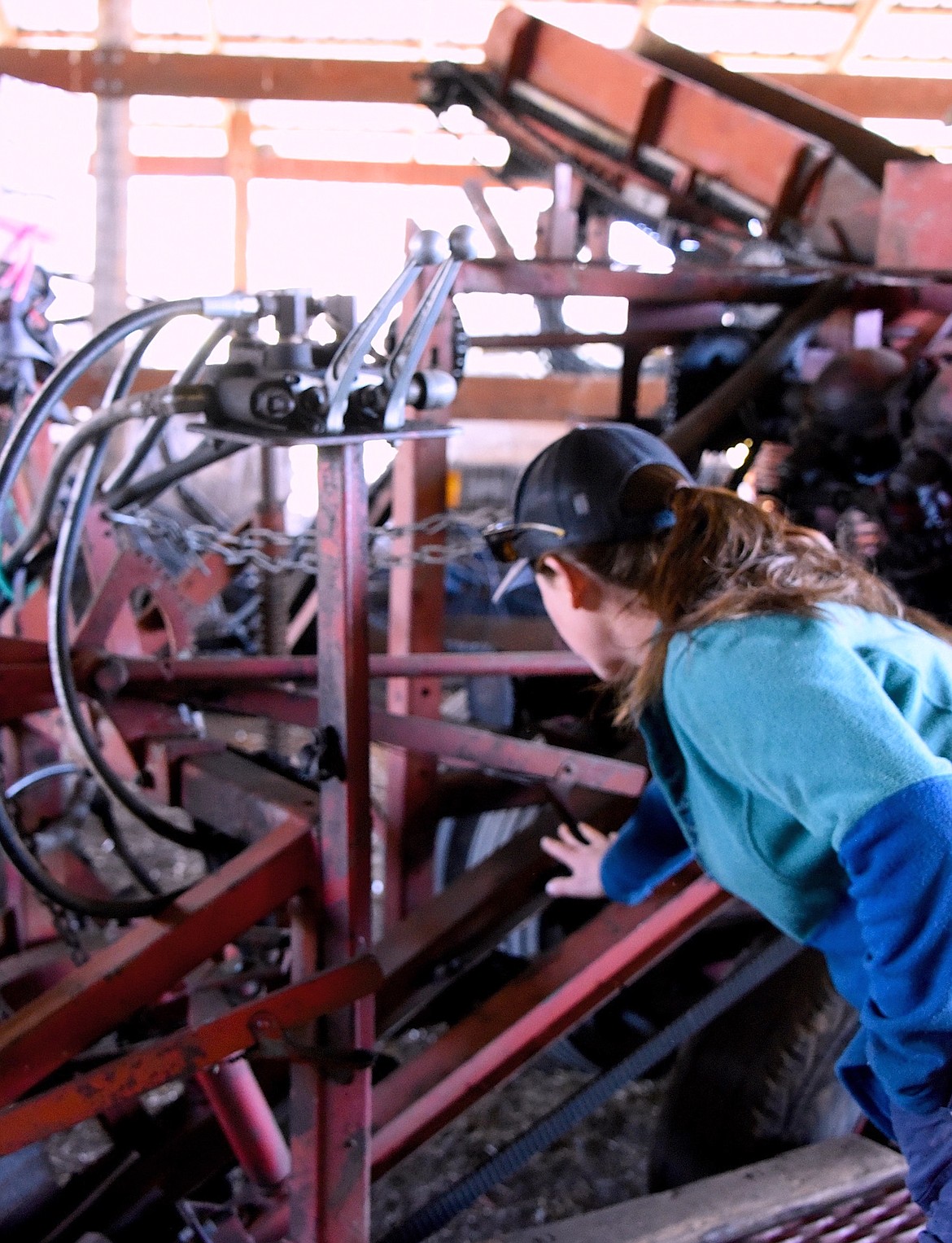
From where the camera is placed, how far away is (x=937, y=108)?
19.7 ft

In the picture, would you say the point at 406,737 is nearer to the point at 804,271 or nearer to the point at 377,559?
the point at 377,559

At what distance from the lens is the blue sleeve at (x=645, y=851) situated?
1979 mm

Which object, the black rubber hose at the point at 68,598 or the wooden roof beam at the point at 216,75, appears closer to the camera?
the black rubber hose at the point at 68,598

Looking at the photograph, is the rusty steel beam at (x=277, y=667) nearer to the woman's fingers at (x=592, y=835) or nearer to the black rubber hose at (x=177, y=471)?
the black rubber hose at (x=177, y=471)

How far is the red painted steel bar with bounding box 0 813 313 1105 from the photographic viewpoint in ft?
5.40

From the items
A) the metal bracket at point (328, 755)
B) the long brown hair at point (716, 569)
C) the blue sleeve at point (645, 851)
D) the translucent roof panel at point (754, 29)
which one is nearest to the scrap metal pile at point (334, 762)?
the metal bracket at point (328, 755)

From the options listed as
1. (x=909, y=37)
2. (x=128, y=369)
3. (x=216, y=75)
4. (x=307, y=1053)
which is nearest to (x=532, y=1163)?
(x=307, y=1053)

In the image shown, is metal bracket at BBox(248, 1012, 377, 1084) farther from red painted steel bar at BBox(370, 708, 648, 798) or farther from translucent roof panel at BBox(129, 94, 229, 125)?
translucent roof panel at BBox(129, 94, 229, 125)

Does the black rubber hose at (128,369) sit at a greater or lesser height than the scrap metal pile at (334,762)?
greater

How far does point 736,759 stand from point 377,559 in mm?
1653

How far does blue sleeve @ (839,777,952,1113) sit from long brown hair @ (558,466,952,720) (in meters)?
0.26

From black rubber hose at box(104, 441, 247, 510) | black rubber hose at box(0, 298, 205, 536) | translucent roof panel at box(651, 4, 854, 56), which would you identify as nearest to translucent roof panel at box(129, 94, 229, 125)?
translucent roof panel at box(651, 4, 854, 56)

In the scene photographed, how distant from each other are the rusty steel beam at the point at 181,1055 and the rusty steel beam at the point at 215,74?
464 cm

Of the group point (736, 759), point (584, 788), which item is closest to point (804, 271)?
point (584, 788)
